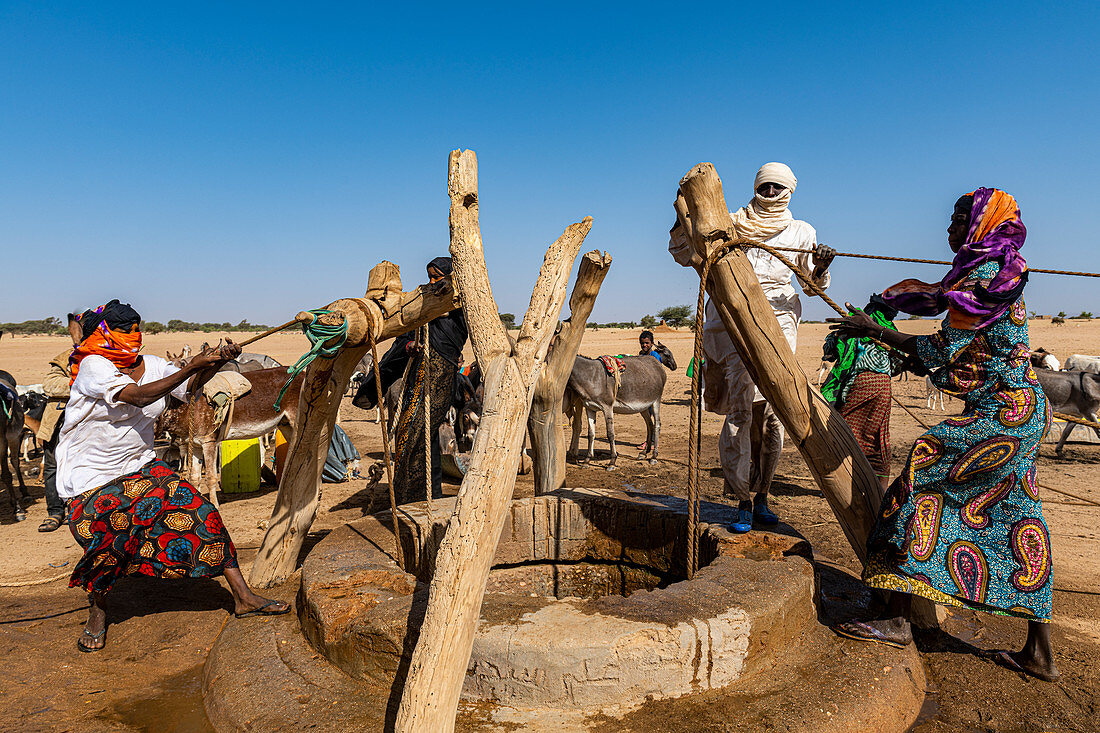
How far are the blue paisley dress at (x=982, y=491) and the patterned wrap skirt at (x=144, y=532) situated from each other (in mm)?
3489

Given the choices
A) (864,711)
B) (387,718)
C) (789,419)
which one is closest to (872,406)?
(789,419)

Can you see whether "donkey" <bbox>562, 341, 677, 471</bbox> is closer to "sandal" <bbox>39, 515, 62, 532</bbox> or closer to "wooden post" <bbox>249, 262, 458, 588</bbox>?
"wooden post" <bbox>249, 262, 458, 588</bbox>

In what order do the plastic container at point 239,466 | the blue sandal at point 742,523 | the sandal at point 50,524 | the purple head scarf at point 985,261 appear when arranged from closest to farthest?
the purple head scarf at point 985,261
the blue sandal at point 742,523
the sandal at point 50,524
the plastic container at point 239,466

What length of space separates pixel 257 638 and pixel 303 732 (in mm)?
968

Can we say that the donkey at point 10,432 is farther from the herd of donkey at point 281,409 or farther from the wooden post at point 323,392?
the wooden post at point 323,392

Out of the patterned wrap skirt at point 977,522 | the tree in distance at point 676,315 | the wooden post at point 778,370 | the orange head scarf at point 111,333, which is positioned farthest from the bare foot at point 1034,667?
the tree in distance at point 676,315

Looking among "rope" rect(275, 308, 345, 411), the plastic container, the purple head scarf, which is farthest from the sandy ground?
the purple head scarf

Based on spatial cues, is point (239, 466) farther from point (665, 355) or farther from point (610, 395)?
point (665, 355)

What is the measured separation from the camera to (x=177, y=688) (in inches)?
133

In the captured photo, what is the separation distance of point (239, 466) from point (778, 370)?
6.44 metres

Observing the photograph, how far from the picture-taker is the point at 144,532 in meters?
3.66

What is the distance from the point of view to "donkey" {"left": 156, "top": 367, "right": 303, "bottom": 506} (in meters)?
7.16

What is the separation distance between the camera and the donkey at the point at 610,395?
8.95 metres

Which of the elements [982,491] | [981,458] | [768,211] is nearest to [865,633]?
[982,491]
